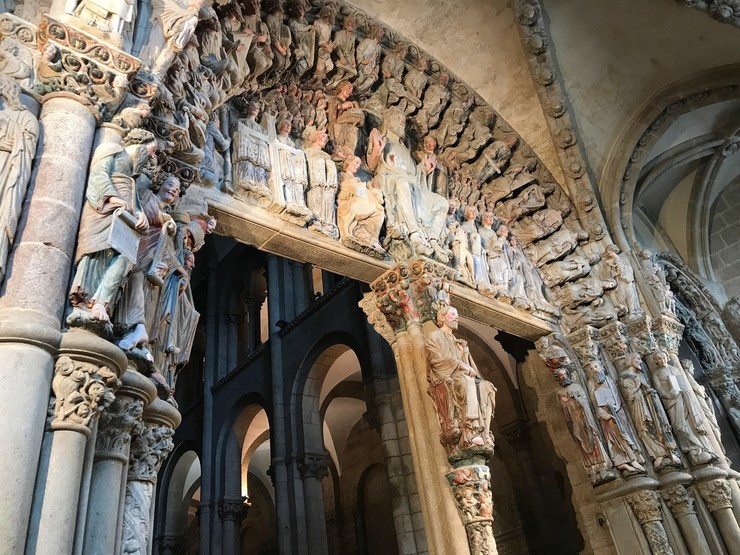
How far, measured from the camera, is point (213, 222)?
415 cm

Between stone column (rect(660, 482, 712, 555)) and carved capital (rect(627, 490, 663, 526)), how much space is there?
20 centimetres

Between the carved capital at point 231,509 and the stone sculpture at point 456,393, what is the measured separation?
834cm

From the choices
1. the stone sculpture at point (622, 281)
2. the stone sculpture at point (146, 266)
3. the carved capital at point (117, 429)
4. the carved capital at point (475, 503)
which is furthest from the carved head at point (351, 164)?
the carved capital at point (117, 429)

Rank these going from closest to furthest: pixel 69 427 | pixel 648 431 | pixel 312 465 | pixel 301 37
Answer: pixel 69 427 → pixel 301 37 → pixel 648 431 → pixel 312 465

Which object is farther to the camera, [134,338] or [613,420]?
[613,420]

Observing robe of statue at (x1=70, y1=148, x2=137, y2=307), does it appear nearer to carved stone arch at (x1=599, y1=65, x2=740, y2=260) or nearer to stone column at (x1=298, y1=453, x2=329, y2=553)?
carved stone arch at (x1=599, y1=65, x2=740, y2=260)

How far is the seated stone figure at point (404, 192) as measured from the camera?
584 cm

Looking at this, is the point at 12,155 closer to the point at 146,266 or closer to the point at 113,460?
the point at 146,266

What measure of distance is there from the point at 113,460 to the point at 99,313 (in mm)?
668

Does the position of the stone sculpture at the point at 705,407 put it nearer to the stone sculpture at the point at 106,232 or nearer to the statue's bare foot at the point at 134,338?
the statue's bare foot at the point at 134,338

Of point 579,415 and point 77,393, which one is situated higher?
point 579,415

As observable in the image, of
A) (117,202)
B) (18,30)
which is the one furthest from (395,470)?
(18,30)

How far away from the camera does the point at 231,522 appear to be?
11727mm

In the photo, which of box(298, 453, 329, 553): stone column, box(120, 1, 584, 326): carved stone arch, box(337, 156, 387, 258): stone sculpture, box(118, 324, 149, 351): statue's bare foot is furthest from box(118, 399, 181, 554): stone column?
box(298, 453, 329, 553): stone column
